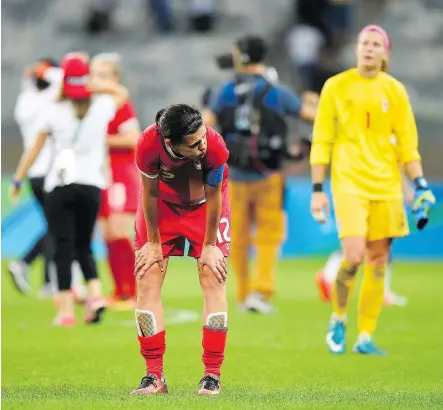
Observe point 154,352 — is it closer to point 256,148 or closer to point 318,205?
point 318,205

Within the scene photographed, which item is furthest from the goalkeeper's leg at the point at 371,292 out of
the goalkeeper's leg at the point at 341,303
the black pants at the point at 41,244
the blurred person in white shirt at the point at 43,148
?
the blurred person in white shirt at the point at 43,148

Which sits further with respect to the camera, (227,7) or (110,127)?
(227,7)

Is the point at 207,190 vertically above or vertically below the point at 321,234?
above

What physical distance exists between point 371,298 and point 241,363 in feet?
3.95

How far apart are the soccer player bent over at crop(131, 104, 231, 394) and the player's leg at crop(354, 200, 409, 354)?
7.32 feet

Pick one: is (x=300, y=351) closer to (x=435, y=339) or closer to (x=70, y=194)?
(x=435, y=339)

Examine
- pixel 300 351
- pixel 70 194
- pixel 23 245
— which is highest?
pixel 70 194

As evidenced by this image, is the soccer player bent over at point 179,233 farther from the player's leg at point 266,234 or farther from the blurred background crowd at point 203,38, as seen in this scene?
the blurred background crowd at point 203,38

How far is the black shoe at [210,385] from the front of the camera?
7.50 metres

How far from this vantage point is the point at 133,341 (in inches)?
426

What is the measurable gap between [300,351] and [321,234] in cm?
1012

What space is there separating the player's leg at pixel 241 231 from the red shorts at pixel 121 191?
0.97 m

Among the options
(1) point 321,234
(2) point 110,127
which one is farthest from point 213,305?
(1) point 321,234

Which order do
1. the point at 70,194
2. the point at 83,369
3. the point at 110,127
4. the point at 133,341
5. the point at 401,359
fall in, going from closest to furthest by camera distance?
the point at 83,369, the point at 401,359, the point at 133,341, the point at 70,194, the point at 110,127
